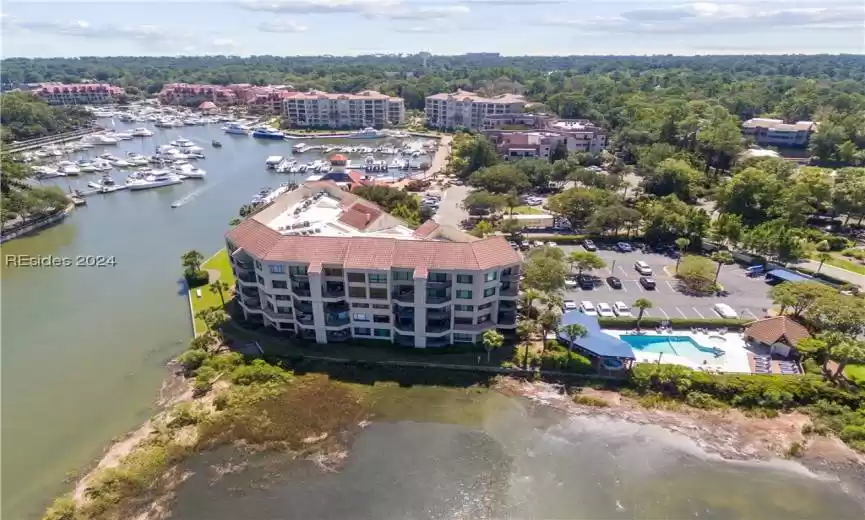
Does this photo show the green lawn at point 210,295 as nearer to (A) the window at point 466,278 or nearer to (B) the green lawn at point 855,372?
(A) the window at point 466,278

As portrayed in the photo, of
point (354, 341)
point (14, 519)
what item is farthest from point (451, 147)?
point (14, 519)

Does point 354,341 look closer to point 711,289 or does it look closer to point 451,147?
point 711,289

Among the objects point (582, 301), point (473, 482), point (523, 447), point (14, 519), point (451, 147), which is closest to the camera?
point (14, 519)

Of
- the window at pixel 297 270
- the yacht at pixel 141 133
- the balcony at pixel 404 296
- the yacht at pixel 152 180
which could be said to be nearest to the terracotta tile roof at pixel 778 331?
the balcony at pixel 404 296

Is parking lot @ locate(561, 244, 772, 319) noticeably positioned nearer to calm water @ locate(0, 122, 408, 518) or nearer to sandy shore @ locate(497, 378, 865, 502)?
sandy shore @ locate(497, 378, 865, 502)

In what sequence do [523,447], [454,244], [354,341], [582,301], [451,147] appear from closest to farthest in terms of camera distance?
[523,447] < [454,244] < [354,341] < [582,301] < [451,147]

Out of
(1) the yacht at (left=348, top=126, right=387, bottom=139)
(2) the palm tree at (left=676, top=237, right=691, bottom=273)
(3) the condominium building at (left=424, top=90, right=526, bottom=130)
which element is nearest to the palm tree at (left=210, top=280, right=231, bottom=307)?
(2) the palm tree at (left=676, top=237, right=691, bottom=273)
